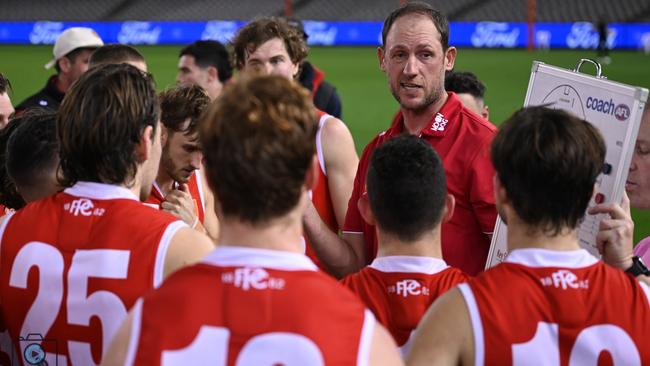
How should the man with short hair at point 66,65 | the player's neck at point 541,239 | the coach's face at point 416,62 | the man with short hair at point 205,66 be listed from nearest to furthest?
the player's neck at point 541,239, the coach's face at point 416,62, the man with short hair at point 66,65, the man with short hair at point 205,66

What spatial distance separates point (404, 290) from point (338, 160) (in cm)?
206

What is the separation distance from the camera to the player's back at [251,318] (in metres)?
2.19

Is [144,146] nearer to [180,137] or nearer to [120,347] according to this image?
[120,347]

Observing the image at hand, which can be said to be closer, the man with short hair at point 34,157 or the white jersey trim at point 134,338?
the white jersey trim at point 134,338

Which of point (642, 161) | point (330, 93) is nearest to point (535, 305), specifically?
point (642, 161)

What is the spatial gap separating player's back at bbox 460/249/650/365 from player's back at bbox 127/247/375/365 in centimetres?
49

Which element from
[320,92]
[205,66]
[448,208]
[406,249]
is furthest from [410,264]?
[320,92]

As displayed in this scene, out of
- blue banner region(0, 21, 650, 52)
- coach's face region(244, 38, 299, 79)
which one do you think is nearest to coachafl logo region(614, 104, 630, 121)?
coach's face region(244, 38, 299, 79)

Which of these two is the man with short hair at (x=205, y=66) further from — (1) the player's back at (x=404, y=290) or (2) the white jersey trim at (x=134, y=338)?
(2) the white jersey trim at (x=134, y=338)

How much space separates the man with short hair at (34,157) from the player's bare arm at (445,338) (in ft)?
5.65

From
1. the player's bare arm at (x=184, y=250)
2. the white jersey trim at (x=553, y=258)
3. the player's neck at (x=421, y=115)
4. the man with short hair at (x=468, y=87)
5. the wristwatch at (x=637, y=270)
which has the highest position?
the man with short hair at (x=468, y=87)

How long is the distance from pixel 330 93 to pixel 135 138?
6.41 meters

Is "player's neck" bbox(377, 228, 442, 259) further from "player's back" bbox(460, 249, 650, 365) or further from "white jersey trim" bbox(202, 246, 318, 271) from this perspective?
"white jersey trim" bbox(202, 246, 318, 271)

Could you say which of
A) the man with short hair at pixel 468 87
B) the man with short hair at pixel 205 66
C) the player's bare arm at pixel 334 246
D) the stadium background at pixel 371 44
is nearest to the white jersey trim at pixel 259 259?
the player's bare arm at pixel 334 246
